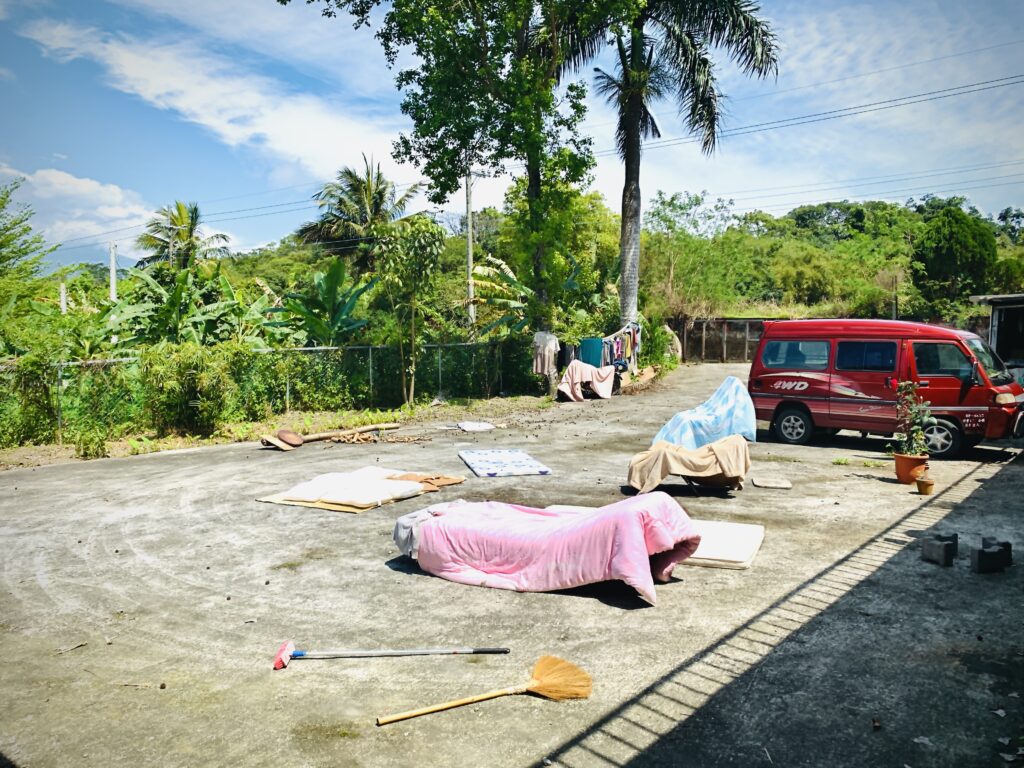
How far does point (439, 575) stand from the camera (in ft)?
22.7

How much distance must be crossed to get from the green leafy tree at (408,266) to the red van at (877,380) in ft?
30.9

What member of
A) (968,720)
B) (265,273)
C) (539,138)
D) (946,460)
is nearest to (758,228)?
(265,273)

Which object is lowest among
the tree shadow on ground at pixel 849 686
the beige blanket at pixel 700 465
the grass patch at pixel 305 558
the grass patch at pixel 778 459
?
the grass patch at pixel 305 558

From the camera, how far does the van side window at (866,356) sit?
1277 centimetres

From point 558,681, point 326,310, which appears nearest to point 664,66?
point 326,310

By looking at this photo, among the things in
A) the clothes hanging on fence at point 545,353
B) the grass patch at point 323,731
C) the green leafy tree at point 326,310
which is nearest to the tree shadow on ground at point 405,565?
the grass patch at point 323,731

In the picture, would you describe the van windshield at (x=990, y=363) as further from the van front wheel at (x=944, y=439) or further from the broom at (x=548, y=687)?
the broom at (x=548, y=687)

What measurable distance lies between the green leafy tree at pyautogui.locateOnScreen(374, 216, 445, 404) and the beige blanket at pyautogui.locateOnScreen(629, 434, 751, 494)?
11.2 metres

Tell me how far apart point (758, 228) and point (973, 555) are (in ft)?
209

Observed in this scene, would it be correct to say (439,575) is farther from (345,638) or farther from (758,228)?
(758,228)

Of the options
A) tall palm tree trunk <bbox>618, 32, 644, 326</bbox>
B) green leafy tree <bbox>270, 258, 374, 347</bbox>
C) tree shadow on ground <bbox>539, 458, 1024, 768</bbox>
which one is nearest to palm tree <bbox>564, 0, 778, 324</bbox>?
tall palm tree trunk <bbox>618, 32, 644, 326</bbox>

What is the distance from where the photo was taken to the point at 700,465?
31.9 ft

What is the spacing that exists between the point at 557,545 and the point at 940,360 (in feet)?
31.0

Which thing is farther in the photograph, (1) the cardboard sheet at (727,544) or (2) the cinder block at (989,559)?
(1) the cardboard sheet at (727,544)
